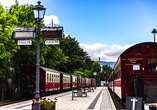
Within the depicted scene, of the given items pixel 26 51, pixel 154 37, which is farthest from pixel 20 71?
pixel 154 37

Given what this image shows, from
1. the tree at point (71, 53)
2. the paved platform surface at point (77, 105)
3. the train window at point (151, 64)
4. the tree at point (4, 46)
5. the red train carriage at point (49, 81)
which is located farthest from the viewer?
the tree at point (71, 53)

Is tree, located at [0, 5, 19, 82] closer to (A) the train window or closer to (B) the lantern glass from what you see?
(B) the lantern glass

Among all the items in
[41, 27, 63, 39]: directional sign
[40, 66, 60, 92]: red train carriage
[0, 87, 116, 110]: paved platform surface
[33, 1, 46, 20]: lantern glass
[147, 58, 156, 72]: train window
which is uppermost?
[33, 1, 46, 20]: lantern glass

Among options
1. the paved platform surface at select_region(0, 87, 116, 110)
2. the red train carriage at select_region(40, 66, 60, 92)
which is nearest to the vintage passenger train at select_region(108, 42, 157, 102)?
the paved platform surface at select_region(0, 87, 116, 110)

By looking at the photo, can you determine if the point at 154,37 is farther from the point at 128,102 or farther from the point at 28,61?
the point at 128,102

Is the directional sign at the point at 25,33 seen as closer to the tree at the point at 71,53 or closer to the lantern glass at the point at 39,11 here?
the lantern glass at the point at 39,11

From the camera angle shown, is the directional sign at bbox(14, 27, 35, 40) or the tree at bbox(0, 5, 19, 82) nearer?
the directional sign at bbox(14, 27, 35, 40)

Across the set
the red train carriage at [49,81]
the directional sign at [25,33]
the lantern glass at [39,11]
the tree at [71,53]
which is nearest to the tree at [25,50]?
the red train carriage at [49,81]

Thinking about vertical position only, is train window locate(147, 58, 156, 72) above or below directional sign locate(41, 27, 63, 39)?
below

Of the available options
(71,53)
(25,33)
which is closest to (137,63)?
(25,33)

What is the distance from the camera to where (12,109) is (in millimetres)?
14258

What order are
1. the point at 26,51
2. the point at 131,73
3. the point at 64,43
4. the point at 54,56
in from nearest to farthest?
the point at 131,73
the point at 26,51
the point at 54,56
the point at 64,43

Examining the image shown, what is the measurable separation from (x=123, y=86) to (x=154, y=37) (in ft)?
43.4

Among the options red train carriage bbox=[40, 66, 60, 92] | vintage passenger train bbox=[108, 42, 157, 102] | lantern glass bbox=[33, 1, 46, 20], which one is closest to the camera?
lantern glass bbox=[33, 1, 46, 20]
